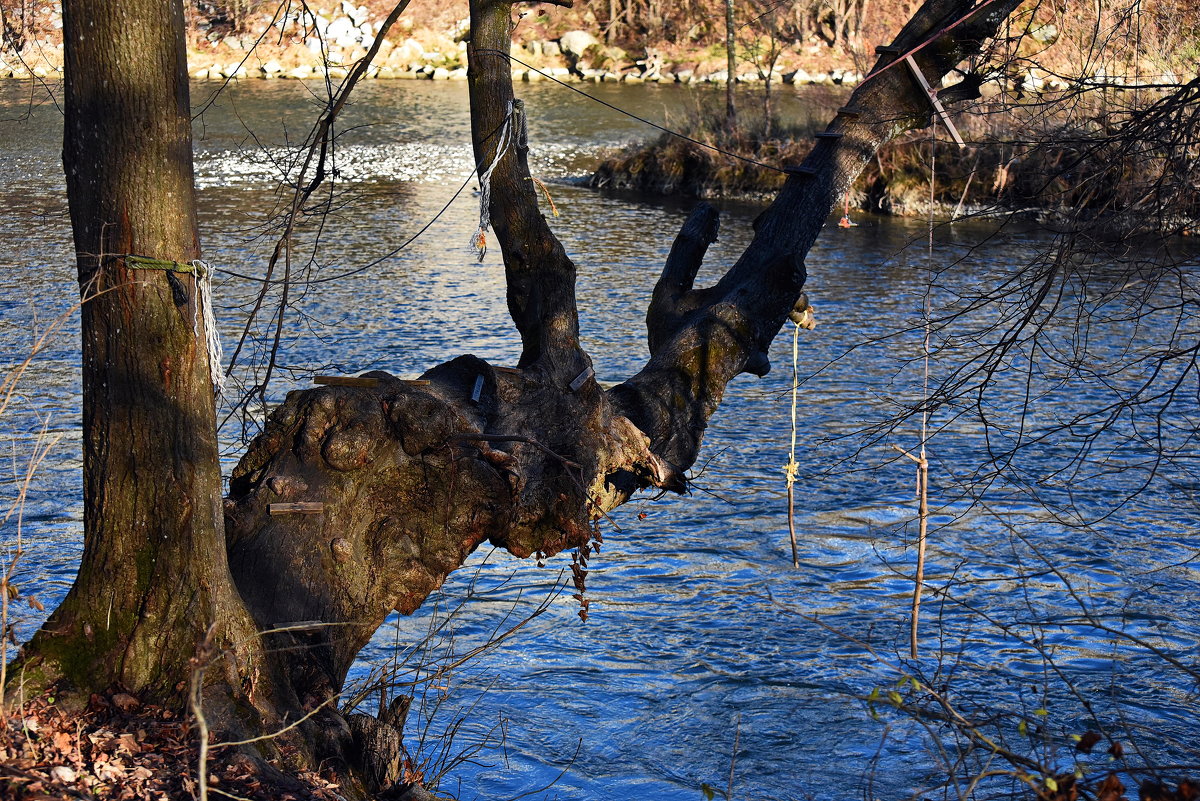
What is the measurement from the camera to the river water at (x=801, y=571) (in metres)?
6.12

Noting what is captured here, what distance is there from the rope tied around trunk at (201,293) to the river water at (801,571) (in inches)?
13.8

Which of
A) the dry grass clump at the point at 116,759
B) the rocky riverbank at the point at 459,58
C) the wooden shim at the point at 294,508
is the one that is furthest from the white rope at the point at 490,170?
the rocky riverbank at the point at 459,58

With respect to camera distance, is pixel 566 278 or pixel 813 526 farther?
pixel 813 526

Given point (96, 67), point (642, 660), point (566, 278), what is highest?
point (96, 67)

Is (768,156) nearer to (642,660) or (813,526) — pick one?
(813,526)

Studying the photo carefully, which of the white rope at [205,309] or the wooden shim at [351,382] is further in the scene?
the wooden shim at [351,382]

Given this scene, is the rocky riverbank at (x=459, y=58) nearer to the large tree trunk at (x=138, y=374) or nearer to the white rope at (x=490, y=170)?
the white rope at (x=490, y=170)

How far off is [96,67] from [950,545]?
694 centimetres

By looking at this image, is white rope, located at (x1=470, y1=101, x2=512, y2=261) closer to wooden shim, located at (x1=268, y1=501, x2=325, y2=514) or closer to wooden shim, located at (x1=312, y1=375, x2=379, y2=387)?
wooden shim, located at (x1=312, y1=375, x2=379, y2=387)

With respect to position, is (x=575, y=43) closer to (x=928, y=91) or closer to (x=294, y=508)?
(x=928, y=91)

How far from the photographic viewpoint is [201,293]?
397 centimetres

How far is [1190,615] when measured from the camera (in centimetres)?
773

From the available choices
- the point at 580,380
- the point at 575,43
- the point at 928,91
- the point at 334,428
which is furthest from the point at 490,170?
the point at 575,43

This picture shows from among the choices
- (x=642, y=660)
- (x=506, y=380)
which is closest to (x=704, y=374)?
(x=506, y=380)
